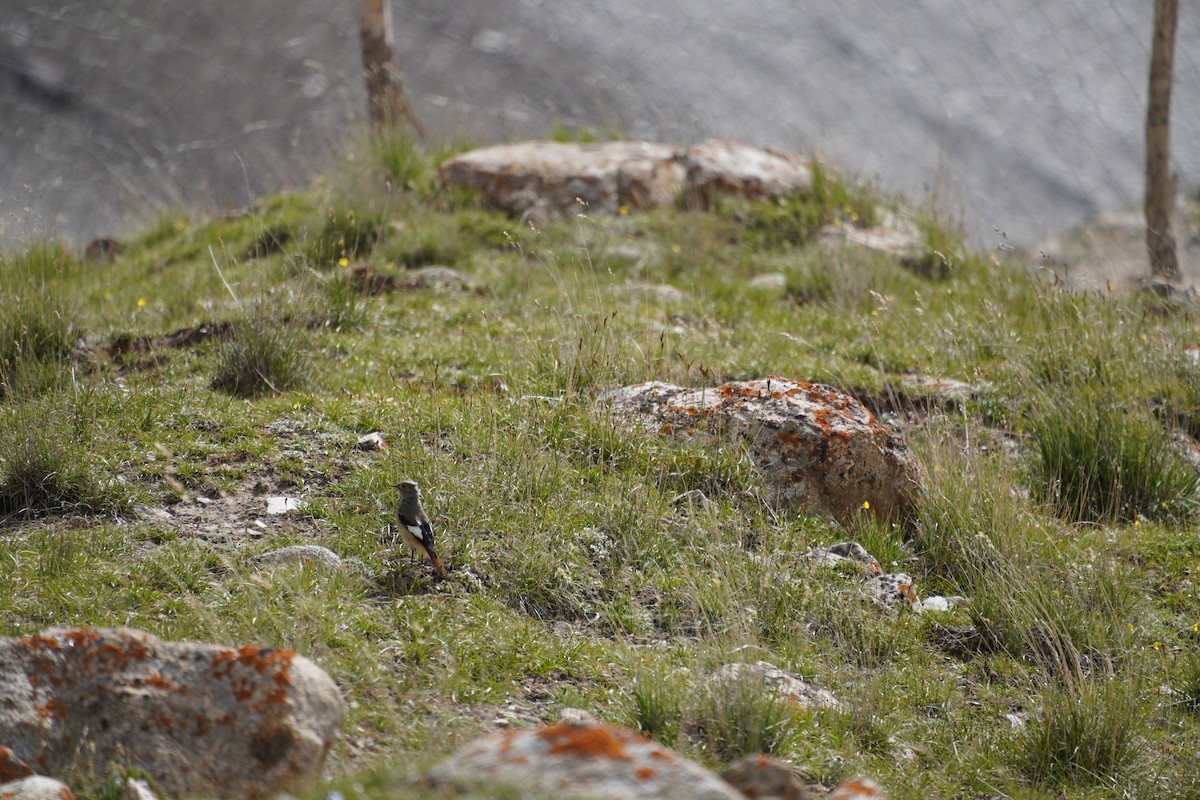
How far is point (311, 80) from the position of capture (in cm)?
1355

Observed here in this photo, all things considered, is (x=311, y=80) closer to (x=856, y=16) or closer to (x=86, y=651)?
(x=856, y=16)

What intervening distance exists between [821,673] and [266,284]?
4.08 metres

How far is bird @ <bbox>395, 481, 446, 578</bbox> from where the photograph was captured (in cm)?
404

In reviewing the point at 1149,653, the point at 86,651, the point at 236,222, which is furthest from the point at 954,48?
the point at 86,651

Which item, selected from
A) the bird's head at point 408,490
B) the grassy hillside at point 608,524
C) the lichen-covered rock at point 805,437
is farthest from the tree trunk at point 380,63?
the bird's head at point 408,490

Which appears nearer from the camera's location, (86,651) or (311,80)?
(86,651)

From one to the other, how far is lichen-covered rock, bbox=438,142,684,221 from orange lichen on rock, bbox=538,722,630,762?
23.9ft

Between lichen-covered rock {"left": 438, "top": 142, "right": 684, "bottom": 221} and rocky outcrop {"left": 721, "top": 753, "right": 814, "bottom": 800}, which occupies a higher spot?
rocky outcrop {"left": 721, "top": 753, "right": 814, "bottom": 800}

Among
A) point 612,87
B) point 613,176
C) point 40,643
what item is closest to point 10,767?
Answer: point 40,643

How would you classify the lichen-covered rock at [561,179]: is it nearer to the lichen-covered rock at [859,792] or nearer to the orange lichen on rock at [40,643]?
the orange lichen on rock at [40,643]

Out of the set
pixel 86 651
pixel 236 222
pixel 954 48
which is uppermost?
pixel 954 48

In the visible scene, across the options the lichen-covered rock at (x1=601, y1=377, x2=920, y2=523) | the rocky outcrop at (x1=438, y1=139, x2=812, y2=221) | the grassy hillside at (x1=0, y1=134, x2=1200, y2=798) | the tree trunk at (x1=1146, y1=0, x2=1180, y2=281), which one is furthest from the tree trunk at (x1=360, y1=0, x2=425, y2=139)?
the tree trunk at (x1=1146, y1=0, x2=1180, y2=281)

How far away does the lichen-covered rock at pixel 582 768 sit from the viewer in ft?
7.13

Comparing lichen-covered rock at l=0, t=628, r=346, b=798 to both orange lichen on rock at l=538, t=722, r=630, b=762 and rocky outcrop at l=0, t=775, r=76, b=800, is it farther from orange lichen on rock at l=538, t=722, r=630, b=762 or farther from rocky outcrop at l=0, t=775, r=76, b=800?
orange lichen on rock at l=538, t=722, r=630, b=762
